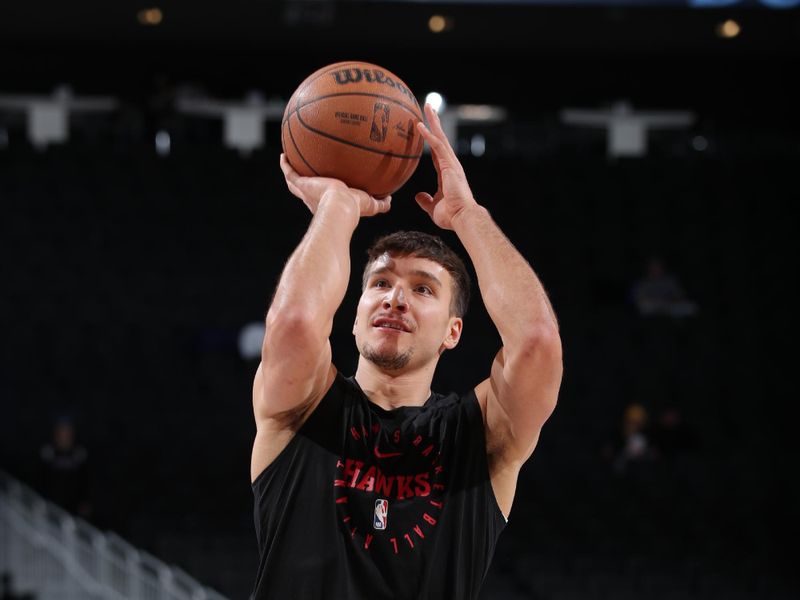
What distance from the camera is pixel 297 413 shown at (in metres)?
2.89

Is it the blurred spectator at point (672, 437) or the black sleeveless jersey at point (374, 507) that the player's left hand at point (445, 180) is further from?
the blurred spectator at point (672, 437)

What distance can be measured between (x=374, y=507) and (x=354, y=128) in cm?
99

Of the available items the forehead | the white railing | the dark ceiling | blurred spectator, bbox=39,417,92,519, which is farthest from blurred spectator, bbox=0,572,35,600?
the forehead

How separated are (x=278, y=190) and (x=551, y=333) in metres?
10.3

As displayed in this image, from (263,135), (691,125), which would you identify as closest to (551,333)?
(263,135)

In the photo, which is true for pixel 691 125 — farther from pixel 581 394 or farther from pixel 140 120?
pixel 140 120

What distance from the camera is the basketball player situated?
109 inches

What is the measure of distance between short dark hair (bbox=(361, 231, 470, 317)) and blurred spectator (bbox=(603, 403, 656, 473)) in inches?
328

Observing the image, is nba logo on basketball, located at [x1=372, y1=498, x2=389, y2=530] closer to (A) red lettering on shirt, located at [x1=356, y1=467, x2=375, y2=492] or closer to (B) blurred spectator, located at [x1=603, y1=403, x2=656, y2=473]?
(A) red lettering on shirt, located at [x1=356, y1=467, x2=375, y2=492]

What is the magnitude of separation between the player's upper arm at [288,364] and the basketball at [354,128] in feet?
1.82

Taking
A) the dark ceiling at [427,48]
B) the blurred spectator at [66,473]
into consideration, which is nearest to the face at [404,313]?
the blurred spectator at [66,473]

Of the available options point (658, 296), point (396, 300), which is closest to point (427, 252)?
point (396, 300)

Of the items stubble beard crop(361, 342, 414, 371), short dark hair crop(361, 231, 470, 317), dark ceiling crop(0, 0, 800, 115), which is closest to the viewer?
stubble beard crop(361, 342, 414, 371)

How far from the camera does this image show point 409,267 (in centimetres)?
306
